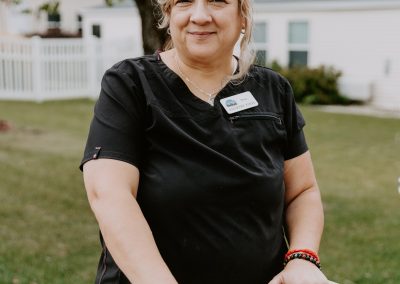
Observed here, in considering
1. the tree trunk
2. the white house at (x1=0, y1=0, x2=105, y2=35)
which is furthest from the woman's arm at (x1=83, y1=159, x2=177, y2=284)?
the white house at (x1=0, y1=0, x2=105, y2=35)

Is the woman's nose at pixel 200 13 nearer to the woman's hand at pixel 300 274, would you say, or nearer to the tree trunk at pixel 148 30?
Result: the woman's hand at pixel 300 274

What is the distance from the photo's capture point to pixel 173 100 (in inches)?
75.5

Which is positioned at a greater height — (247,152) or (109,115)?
(109,115)

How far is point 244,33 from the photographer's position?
6.88ft

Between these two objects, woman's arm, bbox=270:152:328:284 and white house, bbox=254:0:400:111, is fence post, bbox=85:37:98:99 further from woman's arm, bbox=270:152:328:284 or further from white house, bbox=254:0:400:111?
woman's arm, bbox=270:152:328:284

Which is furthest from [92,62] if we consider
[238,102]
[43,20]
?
[43,20]

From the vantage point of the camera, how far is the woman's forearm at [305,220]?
2.08 m

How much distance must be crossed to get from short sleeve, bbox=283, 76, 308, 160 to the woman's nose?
39 centimetres

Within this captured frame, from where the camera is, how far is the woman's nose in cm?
191

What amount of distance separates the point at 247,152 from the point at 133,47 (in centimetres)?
2048

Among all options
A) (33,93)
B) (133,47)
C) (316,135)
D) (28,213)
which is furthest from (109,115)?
(133,47)

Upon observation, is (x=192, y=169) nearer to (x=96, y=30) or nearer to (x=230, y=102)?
(x=230, y=102)

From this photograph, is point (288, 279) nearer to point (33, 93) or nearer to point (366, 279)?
point (366, 279)

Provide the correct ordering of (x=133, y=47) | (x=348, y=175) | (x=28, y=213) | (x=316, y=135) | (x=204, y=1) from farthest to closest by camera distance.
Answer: (x=133, y=47), (x=316, y=135), (x=348, y=175), (x=28, y=213), (x=204, y=1)
